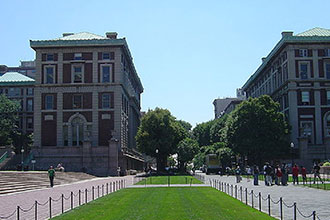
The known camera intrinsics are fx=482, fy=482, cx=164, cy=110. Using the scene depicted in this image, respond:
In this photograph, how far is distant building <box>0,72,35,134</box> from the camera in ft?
358

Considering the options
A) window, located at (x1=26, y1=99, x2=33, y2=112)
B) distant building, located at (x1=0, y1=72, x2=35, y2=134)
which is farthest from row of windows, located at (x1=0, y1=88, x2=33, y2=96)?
window, located at (x1=26, y1=99, x2=33, y2=112)

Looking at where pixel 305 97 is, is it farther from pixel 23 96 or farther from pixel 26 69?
pixel 26 69

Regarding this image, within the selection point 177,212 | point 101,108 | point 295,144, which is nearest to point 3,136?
point 101,108

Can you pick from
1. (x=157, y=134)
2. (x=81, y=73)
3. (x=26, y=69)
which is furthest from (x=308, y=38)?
(x=26, y=69)

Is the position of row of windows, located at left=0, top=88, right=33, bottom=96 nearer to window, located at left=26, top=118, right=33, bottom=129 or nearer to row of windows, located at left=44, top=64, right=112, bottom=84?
window, located at left=26, top=118, right=33, bottom=129

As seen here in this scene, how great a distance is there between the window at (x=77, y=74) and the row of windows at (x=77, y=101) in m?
2.35

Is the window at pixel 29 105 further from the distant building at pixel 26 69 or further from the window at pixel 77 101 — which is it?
the window at pixel 77 101

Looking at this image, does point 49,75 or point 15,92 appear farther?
point 15,92

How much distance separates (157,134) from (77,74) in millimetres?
15987

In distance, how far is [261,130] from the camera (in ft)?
238

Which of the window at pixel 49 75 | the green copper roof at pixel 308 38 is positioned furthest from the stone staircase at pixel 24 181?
the green copper roof at pixel 308 38

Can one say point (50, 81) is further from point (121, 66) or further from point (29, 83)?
point (29, 83)

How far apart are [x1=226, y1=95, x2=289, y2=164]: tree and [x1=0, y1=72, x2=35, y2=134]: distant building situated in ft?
176

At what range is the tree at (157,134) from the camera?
77062 millimetres
